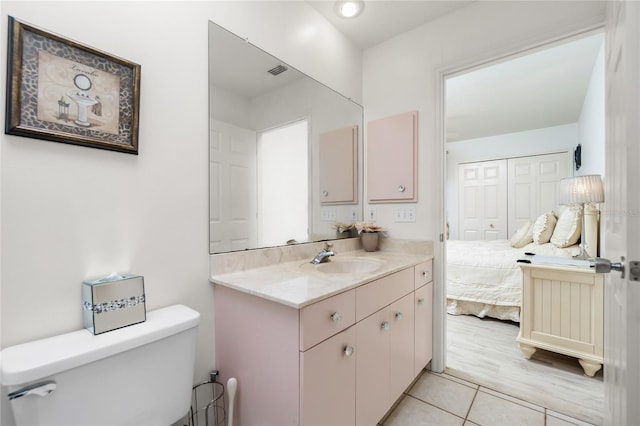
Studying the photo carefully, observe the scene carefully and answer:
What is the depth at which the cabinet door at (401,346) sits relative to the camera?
1.45 meters

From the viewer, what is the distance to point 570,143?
4395mm

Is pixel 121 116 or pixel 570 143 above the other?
pixel 570 143

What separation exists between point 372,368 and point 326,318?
0.48 m

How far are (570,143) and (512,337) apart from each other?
365 centimetres

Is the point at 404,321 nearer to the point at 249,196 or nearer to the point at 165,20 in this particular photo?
the point at 249,196

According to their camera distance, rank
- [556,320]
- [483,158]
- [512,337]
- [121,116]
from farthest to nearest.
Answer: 1. [483,158]
2. [512,337]
3. [556,320]
4. [121,116]

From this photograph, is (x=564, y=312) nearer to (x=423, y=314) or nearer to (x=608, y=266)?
(x=423, y=314)

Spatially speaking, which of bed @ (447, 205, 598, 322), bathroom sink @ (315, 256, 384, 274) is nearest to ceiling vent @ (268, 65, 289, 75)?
bathroom sink @ (315, 256, 384, 274)

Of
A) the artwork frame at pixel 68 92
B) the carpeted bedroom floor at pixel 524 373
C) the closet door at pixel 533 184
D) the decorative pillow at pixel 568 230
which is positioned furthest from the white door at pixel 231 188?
the closet door at pixel 533 184

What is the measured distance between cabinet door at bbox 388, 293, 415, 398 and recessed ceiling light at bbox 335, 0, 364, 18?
1.78 m

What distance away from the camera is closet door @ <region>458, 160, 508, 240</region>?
5.02 meters

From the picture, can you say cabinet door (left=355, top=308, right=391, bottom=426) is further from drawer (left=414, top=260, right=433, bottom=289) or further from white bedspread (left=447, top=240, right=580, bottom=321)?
white bedspread (left=447, top=240, right=580, bottom=321)

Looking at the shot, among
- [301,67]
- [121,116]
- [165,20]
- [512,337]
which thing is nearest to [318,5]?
[301,67]

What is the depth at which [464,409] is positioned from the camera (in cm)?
157
